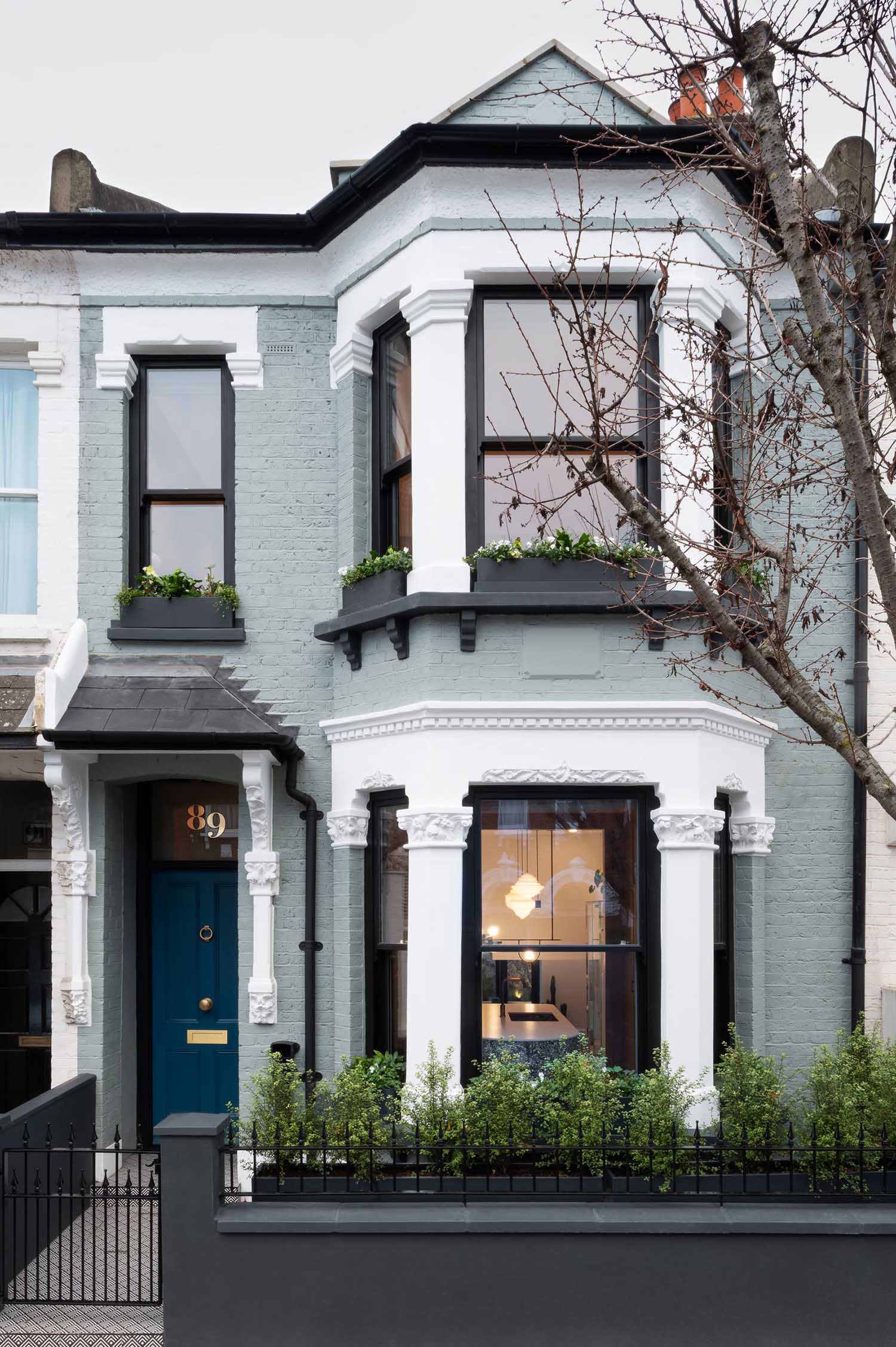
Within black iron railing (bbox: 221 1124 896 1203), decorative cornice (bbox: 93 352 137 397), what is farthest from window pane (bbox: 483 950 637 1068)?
decorative cornice (bbox: 93 352 137 397)

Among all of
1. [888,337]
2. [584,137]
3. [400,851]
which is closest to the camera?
[888,337]

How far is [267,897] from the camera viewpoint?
758 centimetres

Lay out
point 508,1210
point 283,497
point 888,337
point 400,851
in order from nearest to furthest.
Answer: point 888,337 < point 508,1210 < point 400,851 < point 283,497

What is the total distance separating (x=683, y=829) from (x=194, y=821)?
162 inches

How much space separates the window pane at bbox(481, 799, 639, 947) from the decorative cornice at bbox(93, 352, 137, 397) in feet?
14.0

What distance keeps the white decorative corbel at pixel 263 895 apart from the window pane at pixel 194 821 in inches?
36.1

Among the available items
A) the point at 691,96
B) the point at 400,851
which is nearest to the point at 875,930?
the point at 400,851

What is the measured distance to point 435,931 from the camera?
6465 mm

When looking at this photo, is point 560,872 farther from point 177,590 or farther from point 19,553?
point 19,553

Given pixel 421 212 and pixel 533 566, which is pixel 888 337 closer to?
pixel 533 566

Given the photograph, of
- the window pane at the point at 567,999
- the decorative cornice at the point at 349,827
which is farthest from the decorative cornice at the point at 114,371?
the window pane at the point at 567,999

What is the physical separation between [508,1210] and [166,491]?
5591mm

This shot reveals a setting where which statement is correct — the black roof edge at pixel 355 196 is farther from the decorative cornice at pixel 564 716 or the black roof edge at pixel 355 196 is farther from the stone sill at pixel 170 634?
the decorative cornice at pixel 564 716

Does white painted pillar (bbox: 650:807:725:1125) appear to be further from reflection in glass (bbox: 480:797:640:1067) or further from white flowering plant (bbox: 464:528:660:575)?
white flowering plant (bbox: 464:528:660:575)
